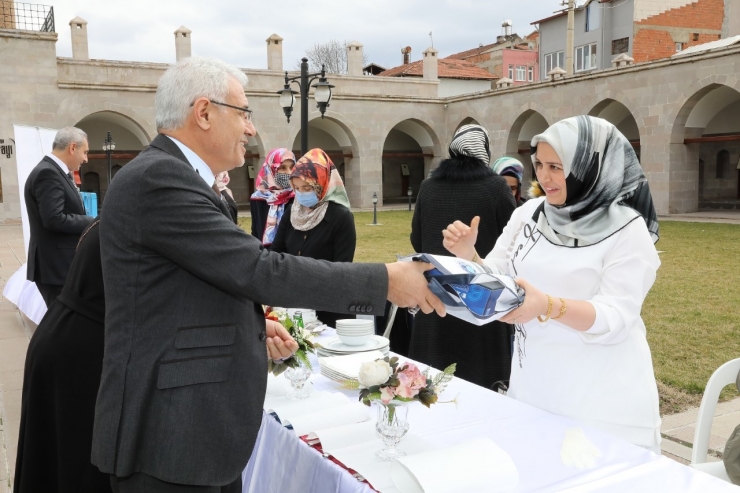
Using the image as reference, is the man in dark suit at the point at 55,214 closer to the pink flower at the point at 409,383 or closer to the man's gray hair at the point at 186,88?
the man's gray hair at the point at 186,88

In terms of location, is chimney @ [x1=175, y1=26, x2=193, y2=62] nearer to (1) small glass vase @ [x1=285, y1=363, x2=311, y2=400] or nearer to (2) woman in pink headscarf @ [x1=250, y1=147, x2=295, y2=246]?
(2) woman in pink headscarf @ [x1=250, y1=147, x2=295, y2=246]

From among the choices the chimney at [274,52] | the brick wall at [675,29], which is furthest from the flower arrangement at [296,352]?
the brick wall at [675,29]

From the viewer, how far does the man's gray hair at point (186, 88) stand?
186 centimetres

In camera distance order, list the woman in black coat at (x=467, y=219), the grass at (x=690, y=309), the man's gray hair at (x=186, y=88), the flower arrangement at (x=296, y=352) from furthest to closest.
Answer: the grass at (x=690, y=309)
the woman in black coat at (x=467, y=219)
the flower arrangement at (x=296, y=352)
the man's gray hair at (x=186, y=88)

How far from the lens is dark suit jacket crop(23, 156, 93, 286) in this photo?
5.15 m

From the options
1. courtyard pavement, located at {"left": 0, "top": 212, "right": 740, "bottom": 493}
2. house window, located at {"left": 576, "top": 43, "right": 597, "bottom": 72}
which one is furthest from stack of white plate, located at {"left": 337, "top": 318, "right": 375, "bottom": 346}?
house window, located at {"left": 576, "top": 43, "right": 597, "bottom": 72}

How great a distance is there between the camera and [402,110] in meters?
31.8

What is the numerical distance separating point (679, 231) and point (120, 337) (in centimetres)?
1779

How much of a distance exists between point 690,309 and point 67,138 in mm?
7330

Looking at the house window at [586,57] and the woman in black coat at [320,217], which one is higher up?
the house window at [586,57]

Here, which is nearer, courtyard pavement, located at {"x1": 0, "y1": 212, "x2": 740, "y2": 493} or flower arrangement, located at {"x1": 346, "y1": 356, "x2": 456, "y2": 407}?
flower arrangement, located at {"x1": 346, "y1": 356, "x2": 456, "y2": 407}

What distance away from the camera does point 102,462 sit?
5.79 feet

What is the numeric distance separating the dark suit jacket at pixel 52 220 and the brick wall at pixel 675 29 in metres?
39.8

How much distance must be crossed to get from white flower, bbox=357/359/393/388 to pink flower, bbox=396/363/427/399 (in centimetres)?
4
